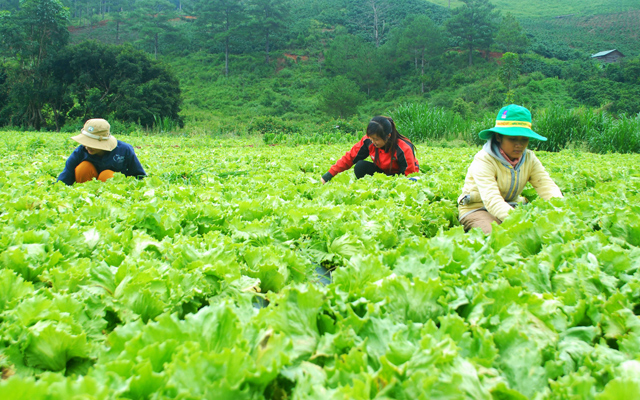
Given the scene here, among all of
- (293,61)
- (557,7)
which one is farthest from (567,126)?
(557,7)

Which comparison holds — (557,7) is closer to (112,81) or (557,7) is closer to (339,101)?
(339,101)

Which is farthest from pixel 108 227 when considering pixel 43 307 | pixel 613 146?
pixel 613 146

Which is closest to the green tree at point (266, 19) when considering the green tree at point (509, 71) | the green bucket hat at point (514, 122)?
the green tree at point (509, 71)

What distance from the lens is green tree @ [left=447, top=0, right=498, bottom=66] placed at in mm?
57594

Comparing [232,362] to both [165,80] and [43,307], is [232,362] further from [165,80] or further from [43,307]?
[165,80]

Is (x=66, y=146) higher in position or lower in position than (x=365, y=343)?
lower

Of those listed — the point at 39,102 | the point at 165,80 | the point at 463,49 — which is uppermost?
the point at 463,49

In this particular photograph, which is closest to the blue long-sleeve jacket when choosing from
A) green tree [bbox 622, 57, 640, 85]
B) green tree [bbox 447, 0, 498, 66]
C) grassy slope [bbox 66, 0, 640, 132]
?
grassy slope [bbox 66, 0, 640, 132]

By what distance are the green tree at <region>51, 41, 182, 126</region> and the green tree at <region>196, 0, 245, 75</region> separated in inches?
1121

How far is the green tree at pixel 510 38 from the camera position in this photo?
5669 cm

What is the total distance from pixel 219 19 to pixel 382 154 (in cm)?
6233

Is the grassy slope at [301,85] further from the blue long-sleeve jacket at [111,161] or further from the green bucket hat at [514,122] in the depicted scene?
the green bucket hat at [514,122]

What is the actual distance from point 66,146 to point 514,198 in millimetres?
11955

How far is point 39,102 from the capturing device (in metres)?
30.5
